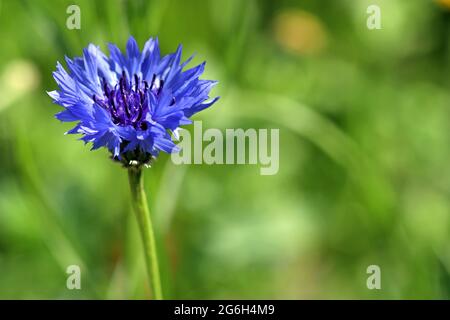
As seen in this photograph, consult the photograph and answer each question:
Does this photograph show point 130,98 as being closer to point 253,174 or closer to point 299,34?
point 253,174

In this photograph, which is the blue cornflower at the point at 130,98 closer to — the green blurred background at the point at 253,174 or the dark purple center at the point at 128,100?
the dark purple center at the point at 128,100

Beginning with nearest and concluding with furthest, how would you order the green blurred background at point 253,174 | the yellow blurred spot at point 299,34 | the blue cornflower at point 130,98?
the blue cornflower at point 130,98
the green blurred background at point 253,174
the yellow blurred spot at point 299,34

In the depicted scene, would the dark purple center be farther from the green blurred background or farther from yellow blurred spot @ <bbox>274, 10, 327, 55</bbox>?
yellow blurred spot @ <bbox>274, 10, 327, 55</bbox>

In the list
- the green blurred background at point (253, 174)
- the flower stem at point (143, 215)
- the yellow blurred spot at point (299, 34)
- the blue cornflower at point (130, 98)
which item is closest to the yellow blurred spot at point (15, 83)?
the green blurred background at point (253, 174)

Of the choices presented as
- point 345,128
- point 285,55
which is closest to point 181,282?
point 345,128

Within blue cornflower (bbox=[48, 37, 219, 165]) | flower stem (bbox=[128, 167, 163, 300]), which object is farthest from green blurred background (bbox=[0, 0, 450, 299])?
blue cornflower (bbox=[48, 37, 219, 165])

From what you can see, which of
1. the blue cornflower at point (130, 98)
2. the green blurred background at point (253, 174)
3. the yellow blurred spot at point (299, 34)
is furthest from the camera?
the yellow blurred spot at point (299, 34)

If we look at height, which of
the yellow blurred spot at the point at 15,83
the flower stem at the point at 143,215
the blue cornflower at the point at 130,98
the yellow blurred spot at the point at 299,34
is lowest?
the flower stem at the point at 143,215
